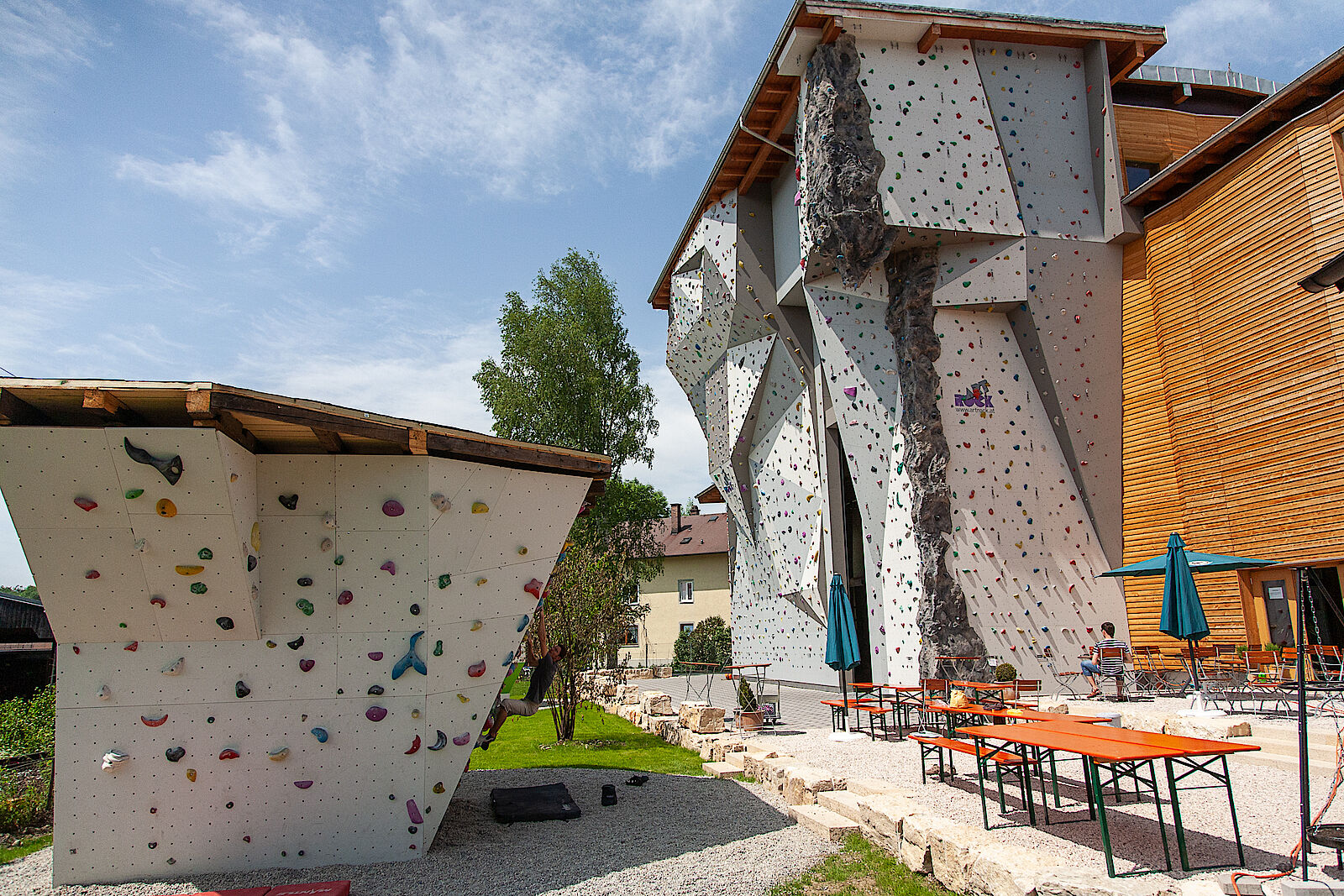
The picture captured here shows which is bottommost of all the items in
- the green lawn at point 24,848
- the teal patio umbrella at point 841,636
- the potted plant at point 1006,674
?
the green lawn at point 24,848

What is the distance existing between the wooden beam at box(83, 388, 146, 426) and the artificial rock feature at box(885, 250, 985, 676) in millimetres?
11796

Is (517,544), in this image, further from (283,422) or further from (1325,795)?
(1325,795)

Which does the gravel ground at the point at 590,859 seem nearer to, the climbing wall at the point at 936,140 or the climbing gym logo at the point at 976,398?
the climbing gym logo at the point at 976,398

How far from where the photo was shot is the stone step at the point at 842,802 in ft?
21.0

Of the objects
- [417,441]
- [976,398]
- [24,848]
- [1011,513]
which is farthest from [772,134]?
[24,848]

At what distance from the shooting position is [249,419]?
5469 mm

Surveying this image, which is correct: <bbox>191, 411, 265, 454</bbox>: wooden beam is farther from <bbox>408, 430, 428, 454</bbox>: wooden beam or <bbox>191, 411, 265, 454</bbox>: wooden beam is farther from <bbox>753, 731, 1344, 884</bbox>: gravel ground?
<bbox>753, 731, 1344, 884</bbox>: gravel ground

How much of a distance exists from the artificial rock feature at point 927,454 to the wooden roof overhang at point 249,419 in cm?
923

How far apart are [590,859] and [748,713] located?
7599 millimetres

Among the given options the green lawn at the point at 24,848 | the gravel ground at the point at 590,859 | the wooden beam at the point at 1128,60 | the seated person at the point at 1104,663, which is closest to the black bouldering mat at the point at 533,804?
the gravel ground at the point at 590,859

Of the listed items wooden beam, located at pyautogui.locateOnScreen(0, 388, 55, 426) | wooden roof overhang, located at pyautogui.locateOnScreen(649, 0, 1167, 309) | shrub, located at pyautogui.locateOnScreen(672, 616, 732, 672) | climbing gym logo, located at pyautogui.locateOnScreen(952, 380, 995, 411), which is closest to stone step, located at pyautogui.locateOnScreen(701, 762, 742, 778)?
wooden beam, located at pyautogui.locateOnScreen(0, 388, 55, 426)

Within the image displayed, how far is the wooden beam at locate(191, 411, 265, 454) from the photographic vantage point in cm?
525

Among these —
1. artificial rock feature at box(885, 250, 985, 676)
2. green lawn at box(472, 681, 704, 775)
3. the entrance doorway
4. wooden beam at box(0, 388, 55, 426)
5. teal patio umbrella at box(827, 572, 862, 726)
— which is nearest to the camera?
wooden beam at box(0, 388, 55, 426)

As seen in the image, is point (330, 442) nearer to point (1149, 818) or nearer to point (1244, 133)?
point (1149, 818)
